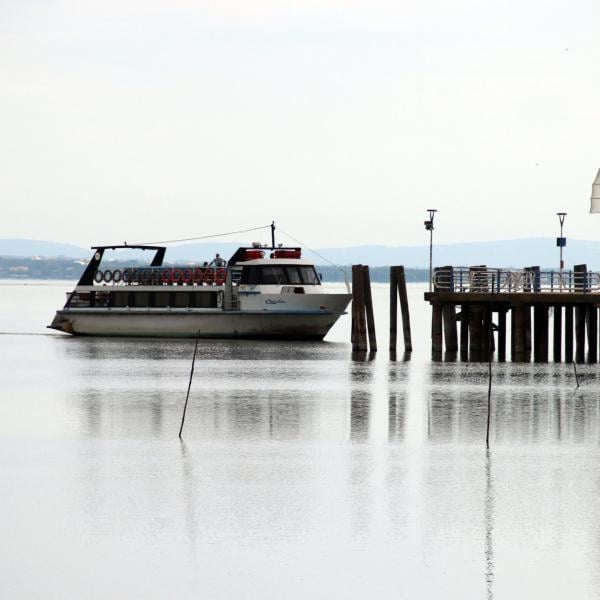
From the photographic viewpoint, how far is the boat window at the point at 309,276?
205 ft

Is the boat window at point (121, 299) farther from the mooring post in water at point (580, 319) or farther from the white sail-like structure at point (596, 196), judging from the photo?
the mooring post in water at point (580, 319)

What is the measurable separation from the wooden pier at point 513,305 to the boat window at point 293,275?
922 centimetres

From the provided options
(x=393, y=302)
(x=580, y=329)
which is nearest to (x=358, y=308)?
(x=393, y=302)

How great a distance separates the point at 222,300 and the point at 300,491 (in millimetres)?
40276

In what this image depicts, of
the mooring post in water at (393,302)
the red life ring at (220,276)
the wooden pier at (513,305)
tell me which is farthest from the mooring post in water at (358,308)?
the red life ring at (220,276)

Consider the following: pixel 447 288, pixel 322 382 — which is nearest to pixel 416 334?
pixel 447 288

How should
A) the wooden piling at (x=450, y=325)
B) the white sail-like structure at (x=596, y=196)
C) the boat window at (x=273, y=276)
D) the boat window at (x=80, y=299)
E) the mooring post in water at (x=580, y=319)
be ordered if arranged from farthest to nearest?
the boat window at (x=80, y=299), the boat window at (x=273, y=276), the white sail-like structure at (x=596, y=196), the wooden piling at (x=450, y=325), the mooring post in water at (x=580, y=319)

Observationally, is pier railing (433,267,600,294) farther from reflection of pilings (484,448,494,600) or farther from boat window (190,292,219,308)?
reflection of pilings (484,448,494,600)

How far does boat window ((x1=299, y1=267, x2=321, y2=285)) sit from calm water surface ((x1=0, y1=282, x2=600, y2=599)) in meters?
18.7

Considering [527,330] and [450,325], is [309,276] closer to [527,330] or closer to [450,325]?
[450,325]

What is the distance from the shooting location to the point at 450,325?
53.1 metres

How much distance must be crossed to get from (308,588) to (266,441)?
488 inches

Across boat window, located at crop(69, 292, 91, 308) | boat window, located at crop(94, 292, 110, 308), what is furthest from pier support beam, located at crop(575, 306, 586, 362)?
boat window, located at crop(69, 292, 91, 308)

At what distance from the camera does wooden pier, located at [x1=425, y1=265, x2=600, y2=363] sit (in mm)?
50938
